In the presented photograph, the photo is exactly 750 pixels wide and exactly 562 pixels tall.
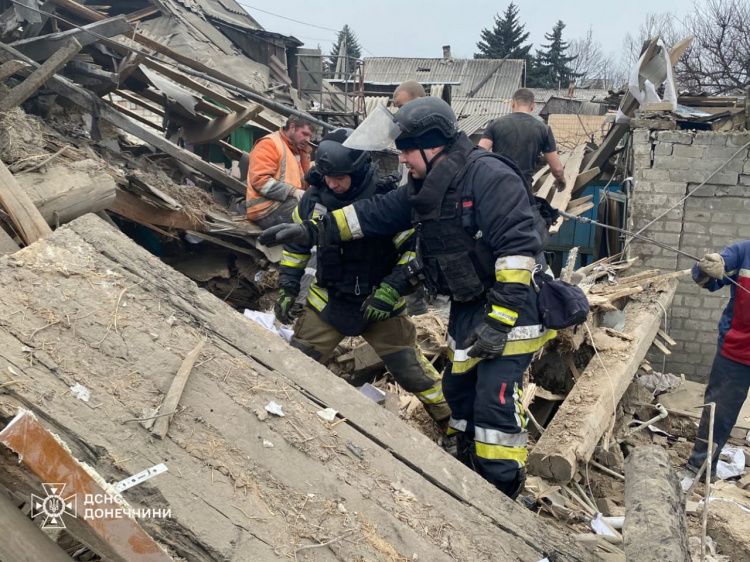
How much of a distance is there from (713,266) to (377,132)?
8.74 ft

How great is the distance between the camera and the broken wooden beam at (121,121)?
568 centimetres

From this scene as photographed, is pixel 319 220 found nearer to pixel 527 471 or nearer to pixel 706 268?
pixel 527 471

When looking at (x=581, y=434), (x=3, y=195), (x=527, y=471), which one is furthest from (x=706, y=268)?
(x=3, y=195)

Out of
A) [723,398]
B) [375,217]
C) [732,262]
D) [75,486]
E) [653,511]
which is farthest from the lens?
[723,398]

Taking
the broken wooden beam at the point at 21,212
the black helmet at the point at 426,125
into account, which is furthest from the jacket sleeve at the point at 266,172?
the broken wooden beam at the point at 21,212

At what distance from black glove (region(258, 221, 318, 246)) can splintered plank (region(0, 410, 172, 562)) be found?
2.14 meters

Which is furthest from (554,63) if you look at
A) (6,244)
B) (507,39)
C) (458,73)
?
Result: (6,244)

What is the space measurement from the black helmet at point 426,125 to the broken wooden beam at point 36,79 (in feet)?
11.6

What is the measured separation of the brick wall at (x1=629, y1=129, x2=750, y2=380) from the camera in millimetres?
6598

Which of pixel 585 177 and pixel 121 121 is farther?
pixel 585 177

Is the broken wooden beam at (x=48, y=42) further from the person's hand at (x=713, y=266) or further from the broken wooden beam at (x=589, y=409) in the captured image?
the person's hand at (x=713, y=266)

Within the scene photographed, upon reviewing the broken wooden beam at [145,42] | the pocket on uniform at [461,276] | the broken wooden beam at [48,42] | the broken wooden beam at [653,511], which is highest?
the broken wooden beam at [145,42]

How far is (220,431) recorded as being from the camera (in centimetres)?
209

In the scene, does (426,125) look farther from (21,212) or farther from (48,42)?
(48,42)
